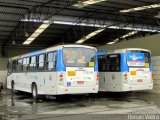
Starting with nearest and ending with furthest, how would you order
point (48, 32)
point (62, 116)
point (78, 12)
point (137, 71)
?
1. point (62, 116)
2. point (137, 71)
3. point (78, 12)
4. point (48, 32)

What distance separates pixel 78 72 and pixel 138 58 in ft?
14.0

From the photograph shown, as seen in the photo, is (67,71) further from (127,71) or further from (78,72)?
(127,71)

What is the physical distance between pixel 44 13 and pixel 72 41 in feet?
44.5

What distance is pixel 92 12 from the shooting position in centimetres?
2573

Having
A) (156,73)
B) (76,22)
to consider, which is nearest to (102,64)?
(156,73)

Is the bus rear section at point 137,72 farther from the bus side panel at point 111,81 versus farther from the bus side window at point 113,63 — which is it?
the bus side window at point 113,63

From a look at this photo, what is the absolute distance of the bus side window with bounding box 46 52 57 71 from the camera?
1450 cm

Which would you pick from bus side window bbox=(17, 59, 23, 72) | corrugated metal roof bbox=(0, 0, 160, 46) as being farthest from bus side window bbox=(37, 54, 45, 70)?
corrugated metal roof bbox=(0, 0, 160, 46)

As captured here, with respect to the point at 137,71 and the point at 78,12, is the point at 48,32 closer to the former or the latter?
the point at 78,12

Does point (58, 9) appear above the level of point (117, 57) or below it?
above

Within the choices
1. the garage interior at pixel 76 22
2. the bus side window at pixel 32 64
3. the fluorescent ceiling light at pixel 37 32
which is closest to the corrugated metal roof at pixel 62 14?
the garage interior at pixel 76 22

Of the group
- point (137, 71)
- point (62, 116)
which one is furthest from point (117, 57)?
point (62, 116)

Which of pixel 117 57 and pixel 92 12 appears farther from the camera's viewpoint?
pixel 92 12

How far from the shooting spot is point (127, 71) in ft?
54.1
